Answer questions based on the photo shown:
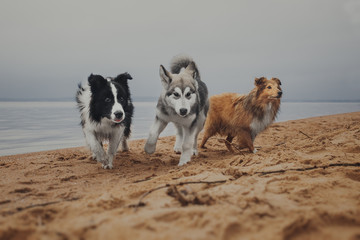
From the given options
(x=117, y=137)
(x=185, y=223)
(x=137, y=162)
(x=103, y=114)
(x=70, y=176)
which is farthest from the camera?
(x=137, y=162)

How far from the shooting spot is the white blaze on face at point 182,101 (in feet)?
13.6

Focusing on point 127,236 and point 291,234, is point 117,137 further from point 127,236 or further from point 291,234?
point 291,234

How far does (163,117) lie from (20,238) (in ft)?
10.4

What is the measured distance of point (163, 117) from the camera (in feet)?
15.0

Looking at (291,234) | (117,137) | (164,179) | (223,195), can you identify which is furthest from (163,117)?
(291,234)

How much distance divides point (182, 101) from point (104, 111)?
1.27m

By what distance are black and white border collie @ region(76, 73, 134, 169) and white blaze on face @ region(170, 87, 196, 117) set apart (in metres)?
0.85

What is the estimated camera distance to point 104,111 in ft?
13.5

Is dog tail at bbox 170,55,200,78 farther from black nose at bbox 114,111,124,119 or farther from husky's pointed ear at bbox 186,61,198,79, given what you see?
black nose at bbox 114,111,124,119

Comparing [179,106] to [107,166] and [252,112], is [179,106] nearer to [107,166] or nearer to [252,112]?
[107,166]

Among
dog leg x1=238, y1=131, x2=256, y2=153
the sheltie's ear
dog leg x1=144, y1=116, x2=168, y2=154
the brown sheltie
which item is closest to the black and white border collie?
dog leg x1=144, y1=116, x2=168, y2=154

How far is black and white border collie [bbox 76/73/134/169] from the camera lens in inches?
160

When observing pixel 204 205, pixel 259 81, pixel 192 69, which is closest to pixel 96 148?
pixel 192 69

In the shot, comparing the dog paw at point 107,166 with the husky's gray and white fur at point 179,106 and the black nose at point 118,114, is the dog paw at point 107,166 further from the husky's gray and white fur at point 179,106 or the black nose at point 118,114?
Answer: the black nose at point 118,114
